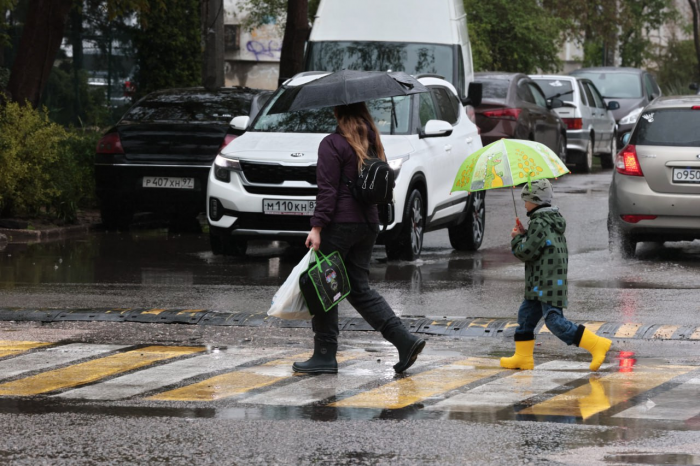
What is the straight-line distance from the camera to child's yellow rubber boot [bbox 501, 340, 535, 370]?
25.4 ft

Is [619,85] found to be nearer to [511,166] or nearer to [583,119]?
[583,119]

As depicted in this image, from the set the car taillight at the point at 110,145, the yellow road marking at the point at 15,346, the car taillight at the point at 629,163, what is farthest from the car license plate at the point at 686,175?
the yellow road marking at the point at 15,346

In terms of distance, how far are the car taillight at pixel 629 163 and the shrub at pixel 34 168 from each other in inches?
243

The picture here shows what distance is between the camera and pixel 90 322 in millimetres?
9570

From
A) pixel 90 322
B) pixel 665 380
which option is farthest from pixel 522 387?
pixel 90 322

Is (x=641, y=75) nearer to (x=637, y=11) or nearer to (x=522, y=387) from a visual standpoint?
(x=637, y=11)

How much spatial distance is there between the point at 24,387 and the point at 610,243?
8194 mm

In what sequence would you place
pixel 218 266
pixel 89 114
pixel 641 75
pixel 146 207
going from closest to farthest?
pixel 218 266
pixel 146 207
pixel 89 114
pixel 641 75

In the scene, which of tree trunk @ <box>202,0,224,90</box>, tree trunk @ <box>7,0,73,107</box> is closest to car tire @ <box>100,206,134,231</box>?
tree trunk @ <box>7,0,73,107</box>

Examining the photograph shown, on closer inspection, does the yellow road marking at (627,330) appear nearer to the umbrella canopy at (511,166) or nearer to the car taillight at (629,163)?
the umbrella canopy at (511,166)

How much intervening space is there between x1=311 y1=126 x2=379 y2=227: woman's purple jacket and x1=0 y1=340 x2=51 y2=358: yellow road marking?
6.99 feet

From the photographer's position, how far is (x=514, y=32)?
118 feet

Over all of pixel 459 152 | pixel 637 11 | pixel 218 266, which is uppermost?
pixel 637 11

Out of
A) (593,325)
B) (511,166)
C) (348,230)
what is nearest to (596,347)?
(511,166)
